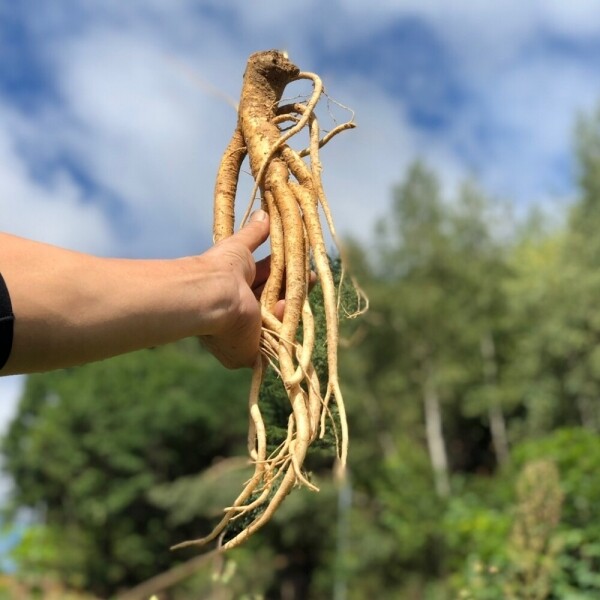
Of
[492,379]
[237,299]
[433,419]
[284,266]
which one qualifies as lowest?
[237,299]

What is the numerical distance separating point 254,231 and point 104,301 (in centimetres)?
60

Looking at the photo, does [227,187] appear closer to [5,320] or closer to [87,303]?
[87,303]

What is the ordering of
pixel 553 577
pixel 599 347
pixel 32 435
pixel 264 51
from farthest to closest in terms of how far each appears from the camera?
1. pixel 32 435
2. pixel 599 347
3. pixel 553 577
4. pixel 264 51

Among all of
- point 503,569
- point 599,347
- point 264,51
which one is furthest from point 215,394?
point 264,51

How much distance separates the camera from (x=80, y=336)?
118 cm

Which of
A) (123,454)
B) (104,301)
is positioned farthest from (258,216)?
(123,454)

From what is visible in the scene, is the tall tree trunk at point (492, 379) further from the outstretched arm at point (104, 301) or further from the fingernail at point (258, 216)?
the outstretched arm at point (104, 301)

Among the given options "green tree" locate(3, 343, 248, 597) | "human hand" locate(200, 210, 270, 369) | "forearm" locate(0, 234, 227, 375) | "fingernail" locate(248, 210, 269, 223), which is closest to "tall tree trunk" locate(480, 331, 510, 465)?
"green tree" locate(3, 343, 248, 597)

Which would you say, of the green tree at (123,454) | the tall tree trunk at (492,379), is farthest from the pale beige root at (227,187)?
the tall tree trunk at (492,379)

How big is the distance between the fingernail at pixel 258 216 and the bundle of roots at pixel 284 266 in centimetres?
2

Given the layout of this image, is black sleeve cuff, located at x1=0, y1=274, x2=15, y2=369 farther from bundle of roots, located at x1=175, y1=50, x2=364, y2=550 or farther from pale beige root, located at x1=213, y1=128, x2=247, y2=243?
pale beige root, located at x1=213, y1=128, x2=247, y2=243

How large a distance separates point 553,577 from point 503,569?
10.3 inches

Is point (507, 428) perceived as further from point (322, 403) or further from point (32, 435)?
point (322, 403)

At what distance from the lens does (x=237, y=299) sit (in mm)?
1479
